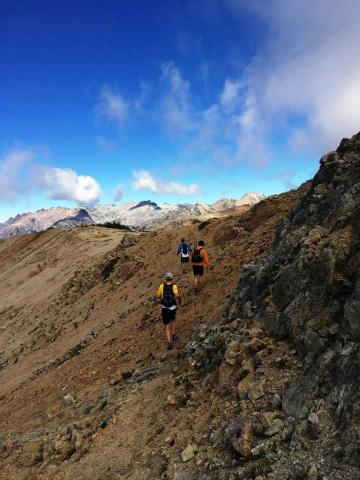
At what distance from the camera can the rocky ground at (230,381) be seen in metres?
5.48

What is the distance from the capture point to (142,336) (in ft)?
44.0

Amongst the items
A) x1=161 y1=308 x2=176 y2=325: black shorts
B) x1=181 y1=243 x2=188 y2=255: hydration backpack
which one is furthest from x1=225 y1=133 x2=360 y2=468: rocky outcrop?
x1=181 y1=243 x2=188 y2=255: hydration backpack

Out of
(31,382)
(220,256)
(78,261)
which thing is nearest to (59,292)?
(78,261)

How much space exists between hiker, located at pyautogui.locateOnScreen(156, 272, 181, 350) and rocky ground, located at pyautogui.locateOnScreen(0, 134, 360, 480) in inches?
17.8

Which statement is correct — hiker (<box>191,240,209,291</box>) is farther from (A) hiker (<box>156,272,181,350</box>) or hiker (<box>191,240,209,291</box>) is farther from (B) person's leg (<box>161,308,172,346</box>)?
(B) person's leg (<box>161,308,172,346</box>)

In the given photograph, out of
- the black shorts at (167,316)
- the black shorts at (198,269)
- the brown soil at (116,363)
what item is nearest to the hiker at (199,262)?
the black shorts at (198,269)

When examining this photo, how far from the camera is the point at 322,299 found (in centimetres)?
714

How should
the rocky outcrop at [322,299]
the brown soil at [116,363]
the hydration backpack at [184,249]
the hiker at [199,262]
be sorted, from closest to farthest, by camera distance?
the rocky outcrop at [322,299], the brown soil at [116,363], the hiker at [199,262], the hydration backpack at [184,249]

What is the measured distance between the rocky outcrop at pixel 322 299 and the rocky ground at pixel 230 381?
3 centimetres

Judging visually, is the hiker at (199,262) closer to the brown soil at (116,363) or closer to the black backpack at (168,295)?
the brown soil at (116,363)

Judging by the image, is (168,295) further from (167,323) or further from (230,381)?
(230,381)

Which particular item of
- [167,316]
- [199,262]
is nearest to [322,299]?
[167,316]

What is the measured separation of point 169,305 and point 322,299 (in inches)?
220

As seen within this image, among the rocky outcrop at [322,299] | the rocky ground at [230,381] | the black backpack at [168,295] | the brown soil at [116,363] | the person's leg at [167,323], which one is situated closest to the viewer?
the rocky outcrop at [322,299]
